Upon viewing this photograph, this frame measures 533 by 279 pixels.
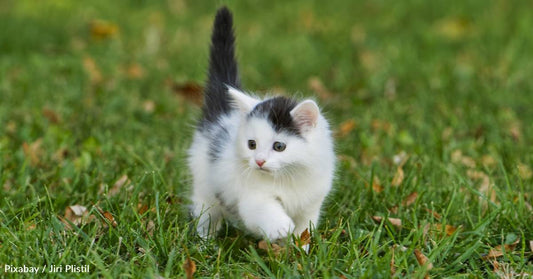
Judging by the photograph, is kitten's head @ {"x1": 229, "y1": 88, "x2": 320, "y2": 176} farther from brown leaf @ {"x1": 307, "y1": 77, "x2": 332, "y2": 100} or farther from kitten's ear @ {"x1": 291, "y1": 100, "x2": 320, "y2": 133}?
brown leaf @ {"x1": 307, "y1": 77, "x2": 332, "y2": 100}

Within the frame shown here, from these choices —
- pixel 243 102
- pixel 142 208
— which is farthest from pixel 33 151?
pixel 243 102

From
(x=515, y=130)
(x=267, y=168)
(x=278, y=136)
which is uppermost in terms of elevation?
(x=278, y=136)

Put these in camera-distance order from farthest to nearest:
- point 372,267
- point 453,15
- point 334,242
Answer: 1. point 453,15
2. point 334,242
3. point 372,267

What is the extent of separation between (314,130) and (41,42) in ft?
16.9

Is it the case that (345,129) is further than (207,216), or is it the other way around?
(345,129)

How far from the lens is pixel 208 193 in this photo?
12.1 feet

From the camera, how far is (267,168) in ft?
10.6

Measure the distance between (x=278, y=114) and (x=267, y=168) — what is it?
0.91ft

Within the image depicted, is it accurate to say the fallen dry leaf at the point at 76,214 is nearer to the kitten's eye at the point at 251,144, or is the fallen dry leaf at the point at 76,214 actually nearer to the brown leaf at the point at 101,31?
the kitten's eye at the point at 251,144

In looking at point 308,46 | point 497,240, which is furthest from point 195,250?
point 308,46

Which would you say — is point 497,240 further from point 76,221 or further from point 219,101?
point 76,221

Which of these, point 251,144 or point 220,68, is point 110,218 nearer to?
point 251,144

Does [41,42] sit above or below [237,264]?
above

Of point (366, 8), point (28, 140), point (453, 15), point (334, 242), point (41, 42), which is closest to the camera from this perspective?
point (334, 242)
